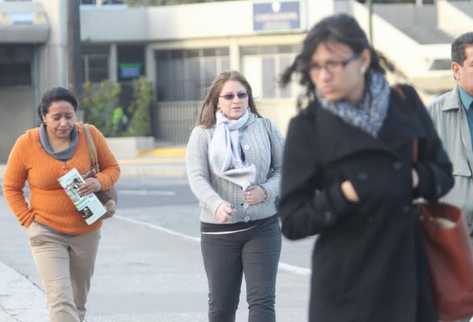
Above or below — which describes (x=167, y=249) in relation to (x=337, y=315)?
below

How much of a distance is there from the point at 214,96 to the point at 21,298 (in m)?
3.95

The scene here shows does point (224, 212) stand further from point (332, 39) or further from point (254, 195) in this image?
point (332, 39)

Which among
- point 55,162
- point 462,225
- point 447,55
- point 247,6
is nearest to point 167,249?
point 55,162

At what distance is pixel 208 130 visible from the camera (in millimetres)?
7219

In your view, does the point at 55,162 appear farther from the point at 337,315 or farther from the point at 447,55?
the point at 447,55

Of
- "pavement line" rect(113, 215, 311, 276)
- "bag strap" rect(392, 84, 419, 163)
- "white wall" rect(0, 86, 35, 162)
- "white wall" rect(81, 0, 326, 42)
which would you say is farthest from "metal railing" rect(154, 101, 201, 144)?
"bag strap" rect(392, 84, 419, 163)

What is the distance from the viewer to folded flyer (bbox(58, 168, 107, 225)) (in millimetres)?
7359

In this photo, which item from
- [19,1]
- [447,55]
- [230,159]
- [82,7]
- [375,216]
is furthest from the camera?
[82,7]

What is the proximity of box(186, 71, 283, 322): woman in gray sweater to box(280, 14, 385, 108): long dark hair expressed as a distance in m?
2.54

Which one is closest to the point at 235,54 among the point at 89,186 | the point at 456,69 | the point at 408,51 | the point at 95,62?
the point at 95,62

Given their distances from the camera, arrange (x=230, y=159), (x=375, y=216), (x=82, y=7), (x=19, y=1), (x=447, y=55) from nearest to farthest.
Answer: (x=375, y=216)
(x=230, y=159)
(x=447, y=55)
(x=19, y=1)
(x=82, y=7)

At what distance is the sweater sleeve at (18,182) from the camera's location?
7449mm

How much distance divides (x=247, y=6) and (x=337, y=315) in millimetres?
36358

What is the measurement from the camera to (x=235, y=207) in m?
7.02
